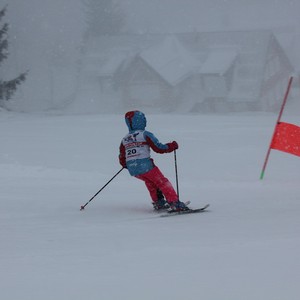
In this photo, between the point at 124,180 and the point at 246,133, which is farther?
the point at 246,133

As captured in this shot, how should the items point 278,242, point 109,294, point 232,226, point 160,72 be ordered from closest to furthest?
point 109,294, point 278,242, point 232,226, point 160,72

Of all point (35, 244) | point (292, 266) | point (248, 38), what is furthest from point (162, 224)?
point (248, 38)

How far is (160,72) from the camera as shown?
5181cm

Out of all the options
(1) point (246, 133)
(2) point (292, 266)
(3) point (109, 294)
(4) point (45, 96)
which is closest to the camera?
(3) point (109, 294)

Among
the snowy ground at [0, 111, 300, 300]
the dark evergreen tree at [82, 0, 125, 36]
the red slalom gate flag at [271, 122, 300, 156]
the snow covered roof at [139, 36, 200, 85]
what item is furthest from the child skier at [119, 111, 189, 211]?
the dark evergreen tree at [82, 0, 125, 36]

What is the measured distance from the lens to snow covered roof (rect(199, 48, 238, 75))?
51906 mm

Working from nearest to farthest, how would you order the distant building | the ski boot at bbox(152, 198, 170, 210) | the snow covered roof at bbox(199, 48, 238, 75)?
the ski boot at bbox(152, 198, 170, 210), the distant building, the snow covered roof at bbox(199, 48, 238, 75)

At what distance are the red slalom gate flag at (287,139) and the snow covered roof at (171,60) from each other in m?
39.9

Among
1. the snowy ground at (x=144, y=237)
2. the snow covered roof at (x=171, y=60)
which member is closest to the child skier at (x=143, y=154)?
the snowy ground at (x=144, y=237)

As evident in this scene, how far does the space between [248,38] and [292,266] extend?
174 ft

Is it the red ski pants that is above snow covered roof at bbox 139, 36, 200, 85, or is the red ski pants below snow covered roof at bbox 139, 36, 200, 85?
below

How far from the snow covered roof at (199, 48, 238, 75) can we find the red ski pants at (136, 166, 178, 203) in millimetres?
43636

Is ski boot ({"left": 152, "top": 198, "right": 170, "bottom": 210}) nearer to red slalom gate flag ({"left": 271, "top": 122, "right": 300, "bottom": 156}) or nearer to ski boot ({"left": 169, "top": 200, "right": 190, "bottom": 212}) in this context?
ski boot ({"left": 169, "top": 200, "right": 190, "bottom": 212})

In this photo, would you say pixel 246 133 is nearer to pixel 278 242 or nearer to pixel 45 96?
pixel 278 242
